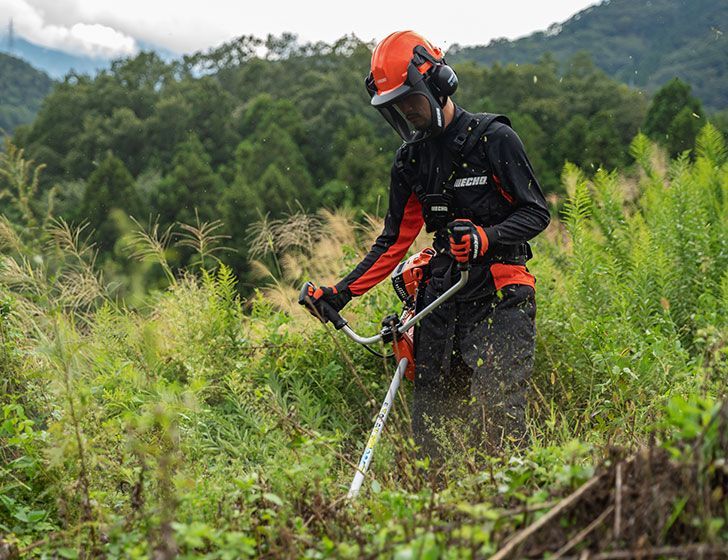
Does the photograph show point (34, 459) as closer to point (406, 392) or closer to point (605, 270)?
point (406, 392)

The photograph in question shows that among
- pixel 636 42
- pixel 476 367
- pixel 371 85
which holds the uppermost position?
pixel 636 42

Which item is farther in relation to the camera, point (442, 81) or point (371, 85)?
point (371, 85)

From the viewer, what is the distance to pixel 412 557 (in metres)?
1.90

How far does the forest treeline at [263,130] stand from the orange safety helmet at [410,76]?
2199 centimetres

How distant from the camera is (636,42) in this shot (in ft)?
301

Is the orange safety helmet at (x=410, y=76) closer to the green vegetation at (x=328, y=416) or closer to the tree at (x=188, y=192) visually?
the green vegetation at (x=328, y=416)

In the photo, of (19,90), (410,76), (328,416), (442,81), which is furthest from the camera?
(19,90)

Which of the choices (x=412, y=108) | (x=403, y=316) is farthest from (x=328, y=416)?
(x=412, y=108)

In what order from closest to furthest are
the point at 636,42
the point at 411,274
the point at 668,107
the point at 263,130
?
the point at 411,274
the point at 668,107
the point at 263,130
the point at 636,42

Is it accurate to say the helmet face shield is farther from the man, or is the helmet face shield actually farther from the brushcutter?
the brushcutter

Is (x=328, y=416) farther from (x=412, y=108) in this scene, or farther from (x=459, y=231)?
(x=412, y=108)

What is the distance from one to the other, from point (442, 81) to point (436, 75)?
4 centimetres

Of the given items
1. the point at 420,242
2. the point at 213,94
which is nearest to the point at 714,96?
the point at 213,94

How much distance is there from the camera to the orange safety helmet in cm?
400
